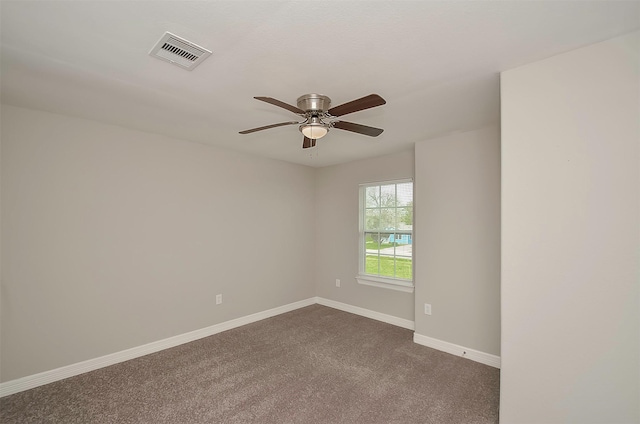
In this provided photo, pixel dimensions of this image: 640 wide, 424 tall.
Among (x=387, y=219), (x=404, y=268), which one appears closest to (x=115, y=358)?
(x=404, y=268)

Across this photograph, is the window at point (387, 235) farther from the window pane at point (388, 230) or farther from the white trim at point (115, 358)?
the white trim at point (115, 358)

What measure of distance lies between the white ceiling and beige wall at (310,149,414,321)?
1594 millimetres

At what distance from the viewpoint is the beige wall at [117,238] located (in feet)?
8.27

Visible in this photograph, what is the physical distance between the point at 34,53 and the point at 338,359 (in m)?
3.37

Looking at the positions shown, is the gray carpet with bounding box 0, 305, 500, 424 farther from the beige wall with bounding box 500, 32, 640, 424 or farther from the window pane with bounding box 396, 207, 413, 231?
the window pane with bounding box 396, 207, 413, 231

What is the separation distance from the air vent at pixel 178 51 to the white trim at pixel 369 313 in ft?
12.3

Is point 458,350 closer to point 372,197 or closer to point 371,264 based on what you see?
point 371,264

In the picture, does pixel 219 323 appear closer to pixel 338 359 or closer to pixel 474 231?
pixel 338 359

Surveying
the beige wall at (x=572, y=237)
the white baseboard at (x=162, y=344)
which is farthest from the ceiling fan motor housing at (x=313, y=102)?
the white baseboard at (x=162, y=344)

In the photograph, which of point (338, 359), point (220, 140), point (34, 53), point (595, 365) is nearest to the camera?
point (595, 365)

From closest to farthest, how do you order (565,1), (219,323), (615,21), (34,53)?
(565,1)
(615,21)
(34,53)
(219,323)

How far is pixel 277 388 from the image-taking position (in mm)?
2488

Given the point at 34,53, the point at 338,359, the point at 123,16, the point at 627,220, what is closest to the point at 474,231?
the point at 627,220

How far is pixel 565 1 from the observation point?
4.32ft
